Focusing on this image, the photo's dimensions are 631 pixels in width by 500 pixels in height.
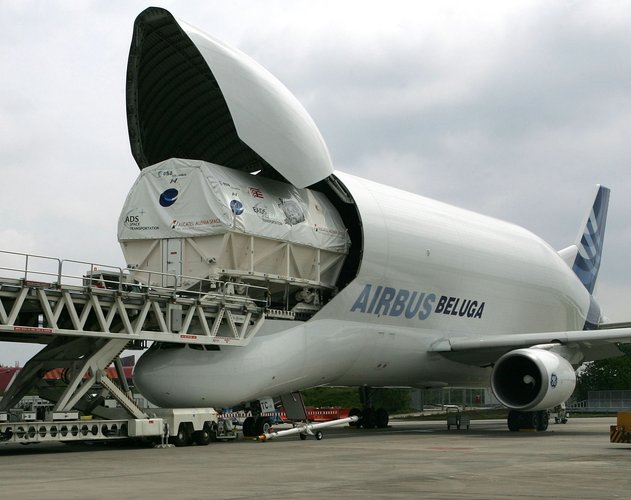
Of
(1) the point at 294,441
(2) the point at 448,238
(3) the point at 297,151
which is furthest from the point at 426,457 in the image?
(2) the point at 448,238

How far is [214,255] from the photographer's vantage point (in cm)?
2381

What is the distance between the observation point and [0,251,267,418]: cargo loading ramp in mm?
19391

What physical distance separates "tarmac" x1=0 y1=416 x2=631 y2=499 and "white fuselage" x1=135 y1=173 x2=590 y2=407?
206 centimetres

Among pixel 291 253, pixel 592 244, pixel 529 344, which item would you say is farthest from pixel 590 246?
pixel 291 253

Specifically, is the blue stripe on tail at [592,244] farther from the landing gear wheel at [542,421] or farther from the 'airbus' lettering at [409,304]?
the landing gear wheel at [542,421]

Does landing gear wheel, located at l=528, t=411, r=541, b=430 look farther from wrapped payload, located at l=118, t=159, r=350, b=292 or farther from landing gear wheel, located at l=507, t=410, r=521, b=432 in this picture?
wrapped payload, located at l=118, t=159, r=350, b=292

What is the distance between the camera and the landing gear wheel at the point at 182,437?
71.0 ft

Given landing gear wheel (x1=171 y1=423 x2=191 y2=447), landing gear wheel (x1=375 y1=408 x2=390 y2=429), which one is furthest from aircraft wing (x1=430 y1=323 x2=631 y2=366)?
landing gear wheel (x1=171 y1=423 x2=191 y2=447)

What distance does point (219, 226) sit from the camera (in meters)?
23.6

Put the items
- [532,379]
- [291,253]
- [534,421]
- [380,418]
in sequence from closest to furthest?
1. [291,253]
2. [532,379]
3. [534,421]
4. [380,418]

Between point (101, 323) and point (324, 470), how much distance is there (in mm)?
7753

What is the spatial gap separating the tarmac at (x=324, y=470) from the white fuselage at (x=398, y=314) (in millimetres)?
2063

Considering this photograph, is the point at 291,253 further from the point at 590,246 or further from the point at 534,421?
the point at 590,246

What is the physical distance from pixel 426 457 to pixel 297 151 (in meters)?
10.4
